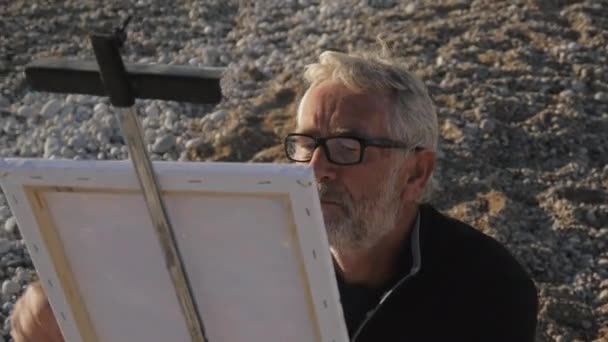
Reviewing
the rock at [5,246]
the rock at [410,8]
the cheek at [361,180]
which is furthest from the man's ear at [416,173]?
the rock at [410,8]

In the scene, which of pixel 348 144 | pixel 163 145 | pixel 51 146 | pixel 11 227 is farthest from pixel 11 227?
pixel 348 144

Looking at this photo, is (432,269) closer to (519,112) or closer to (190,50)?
(519,112)

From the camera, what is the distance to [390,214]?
2580mm

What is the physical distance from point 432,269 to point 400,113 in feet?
1.22

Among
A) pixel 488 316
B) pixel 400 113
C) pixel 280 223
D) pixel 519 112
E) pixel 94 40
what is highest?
pixel 94 40

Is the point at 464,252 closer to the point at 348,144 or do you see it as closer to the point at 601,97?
the point at 348,144

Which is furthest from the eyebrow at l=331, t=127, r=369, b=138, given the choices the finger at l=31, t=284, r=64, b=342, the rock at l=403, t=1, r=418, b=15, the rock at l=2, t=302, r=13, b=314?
the rock at l=403, t=1, r=418, b=15

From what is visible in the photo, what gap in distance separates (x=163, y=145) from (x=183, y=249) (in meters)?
3.82

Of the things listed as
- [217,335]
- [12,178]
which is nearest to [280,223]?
[217,335]

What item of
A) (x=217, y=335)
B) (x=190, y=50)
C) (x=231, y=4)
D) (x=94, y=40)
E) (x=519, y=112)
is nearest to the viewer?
(x=94, y=40)

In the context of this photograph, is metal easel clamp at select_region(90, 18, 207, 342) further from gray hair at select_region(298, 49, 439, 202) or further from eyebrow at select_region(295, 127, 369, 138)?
gray hair at select_region(298, 49, 439, 202)

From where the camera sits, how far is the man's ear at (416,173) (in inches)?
104

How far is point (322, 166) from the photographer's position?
2.42 metres

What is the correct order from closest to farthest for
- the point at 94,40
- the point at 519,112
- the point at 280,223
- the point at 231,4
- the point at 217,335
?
1. the point at 94,40
2. the point at 280,223
3. the point at 217,335
4. the point at 519,112
5. the point at 231,4
